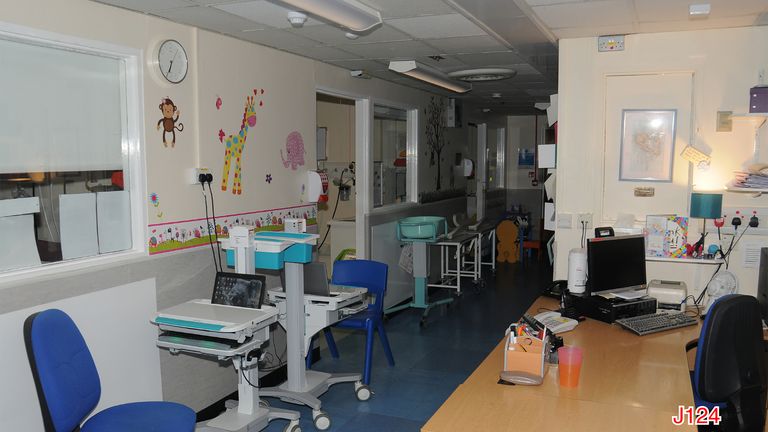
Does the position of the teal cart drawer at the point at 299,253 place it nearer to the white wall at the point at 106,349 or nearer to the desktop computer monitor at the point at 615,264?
the white wall at the point at 106,349

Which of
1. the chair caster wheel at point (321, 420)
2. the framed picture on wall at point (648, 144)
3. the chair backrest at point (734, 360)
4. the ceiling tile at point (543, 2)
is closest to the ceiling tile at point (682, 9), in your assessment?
the ceiling tile at point (543, 2)

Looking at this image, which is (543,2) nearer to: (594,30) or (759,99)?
(594,30)

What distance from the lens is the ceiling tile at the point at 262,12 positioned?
3.39 meters

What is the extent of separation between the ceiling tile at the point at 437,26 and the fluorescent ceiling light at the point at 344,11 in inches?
14.4

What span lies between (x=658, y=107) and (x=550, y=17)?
3.77 ft

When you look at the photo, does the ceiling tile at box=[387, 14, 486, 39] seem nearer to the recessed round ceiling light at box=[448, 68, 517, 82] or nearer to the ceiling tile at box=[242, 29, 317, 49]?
the ceiling tile at box=[242, 29, 317, 49]

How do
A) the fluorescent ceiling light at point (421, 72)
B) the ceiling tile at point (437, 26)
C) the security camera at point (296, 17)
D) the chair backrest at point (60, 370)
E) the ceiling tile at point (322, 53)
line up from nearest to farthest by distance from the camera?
1. the chair backrest at point (60, 370)
2. the security camera at point (296, 17)
3. the ceiling tile at point (437, 26)
4. the ceiling tile at point (322, 53)
5. the fluorescent ceiling light at point (421, 72)

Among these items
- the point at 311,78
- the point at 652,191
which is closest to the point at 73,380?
the point at 311,78

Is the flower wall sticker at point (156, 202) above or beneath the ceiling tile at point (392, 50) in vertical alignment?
beneath

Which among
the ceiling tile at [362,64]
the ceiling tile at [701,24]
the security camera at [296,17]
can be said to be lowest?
the security camera at [296,17]

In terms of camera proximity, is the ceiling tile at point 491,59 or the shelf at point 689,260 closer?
the shelf at point 689,260

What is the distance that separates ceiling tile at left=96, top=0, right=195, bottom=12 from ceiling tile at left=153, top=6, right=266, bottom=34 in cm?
7

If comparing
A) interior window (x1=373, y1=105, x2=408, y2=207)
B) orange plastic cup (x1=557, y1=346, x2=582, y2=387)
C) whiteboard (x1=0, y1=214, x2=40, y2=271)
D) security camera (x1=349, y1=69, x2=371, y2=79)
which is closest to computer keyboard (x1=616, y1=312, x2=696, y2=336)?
orange plastic cup (x1=557, y1=346, x2=582, y2=387)

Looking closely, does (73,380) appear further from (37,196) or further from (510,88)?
(510,88)
